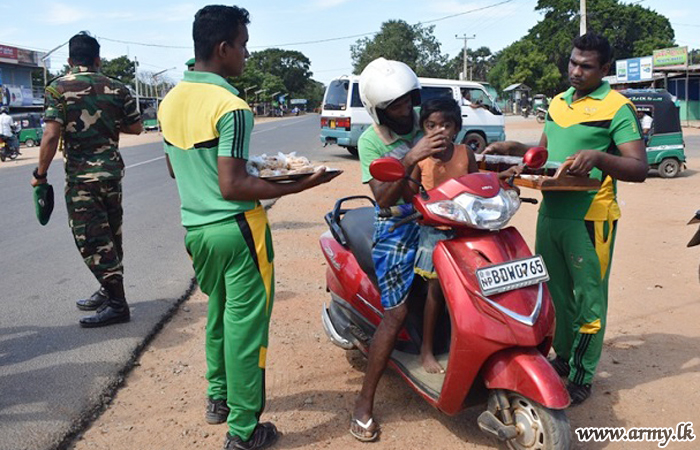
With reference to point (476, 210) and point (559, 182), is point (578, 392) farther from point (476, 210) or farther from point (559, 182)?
point (476, 210)

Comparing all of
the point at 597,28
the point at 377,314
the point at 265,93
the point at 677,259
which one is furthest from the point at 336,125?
the point at 265,93

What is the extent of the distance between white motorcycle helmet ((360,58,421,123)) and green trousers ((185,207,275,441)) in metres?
0.71

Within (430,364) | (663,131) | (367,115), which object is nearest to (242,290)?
(430,364)

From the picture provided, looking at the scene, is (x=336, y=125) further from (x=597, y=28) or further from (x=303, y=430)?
(x=597, y=28)

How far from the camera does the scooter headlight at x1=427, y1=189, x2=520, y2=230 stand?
2.71 meters

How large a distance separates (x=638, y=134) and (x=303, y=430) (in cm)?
221

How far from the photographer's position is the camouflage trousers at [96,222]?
4.50m

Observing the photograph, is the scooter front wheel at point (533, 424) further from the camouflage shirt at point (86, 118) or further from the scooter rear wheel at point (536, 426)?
the camouflage shirt at point (86, 118)

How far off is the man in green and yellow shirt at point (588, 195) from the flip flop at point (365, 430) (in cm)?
113

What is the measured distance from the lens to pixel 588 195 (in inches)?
130

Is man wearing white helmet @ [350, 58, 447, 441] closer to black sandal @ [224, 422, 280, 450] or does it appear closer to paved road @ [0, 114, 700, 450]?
black sandal @ [224, 422, 280, 450]

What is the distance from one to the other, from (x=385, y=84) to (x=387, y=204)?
0.54 m

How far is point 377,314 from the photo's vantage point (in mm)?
3459

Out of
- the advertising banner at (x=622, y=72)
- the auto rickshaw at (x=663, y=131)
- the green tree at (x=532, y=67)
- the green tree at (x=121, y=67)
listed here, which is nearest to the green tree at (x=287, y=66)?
the green tree at (x=121, y=67)
